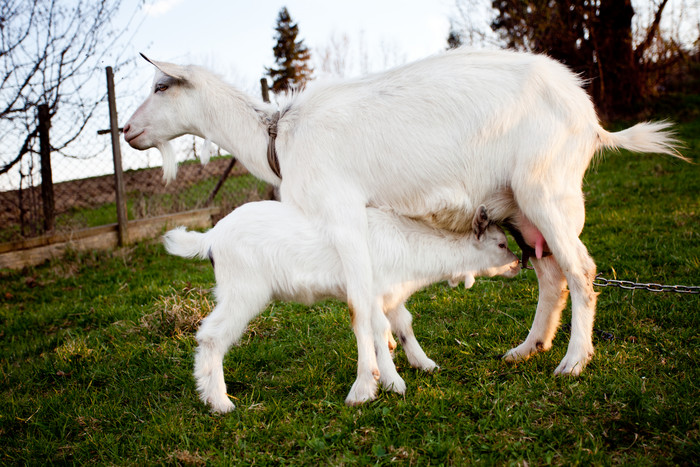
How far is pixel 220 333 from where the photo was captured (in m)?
2.94

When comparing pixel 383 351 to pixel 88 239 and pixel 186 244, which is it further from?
pixel 88 239

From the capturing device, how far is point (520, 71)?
3012mm

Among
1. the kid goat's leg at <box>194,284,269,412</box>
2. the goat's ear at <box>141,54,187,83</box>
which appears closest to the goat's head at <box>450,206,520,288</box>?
the kid goat's leg at <box>194,284,269,412</box>

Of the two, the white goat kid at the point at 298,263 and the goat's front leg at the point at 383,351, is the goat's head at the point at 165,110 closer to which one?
the white goat kid at the point at 298,263

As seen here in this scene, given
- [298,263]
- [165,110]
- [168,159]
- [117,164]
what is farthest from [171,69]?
[117,164]

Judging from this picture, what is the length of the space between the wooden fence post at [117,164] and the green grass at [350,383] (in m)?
1.96

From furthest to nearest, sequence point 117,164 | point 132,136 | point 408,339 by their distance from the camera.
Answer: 1. point 117,164
2. point 132,136
3. point 408,339

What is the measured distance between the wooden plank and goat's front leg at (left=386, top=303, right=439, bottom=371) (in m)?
5.12

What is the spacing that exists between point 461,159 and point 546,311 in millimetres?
1087

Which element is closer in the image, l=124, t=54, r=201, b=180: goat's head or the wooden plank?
l=124, t=54, r=201, b=180: goat's head

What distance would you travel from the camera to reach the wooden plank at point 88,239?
653cm

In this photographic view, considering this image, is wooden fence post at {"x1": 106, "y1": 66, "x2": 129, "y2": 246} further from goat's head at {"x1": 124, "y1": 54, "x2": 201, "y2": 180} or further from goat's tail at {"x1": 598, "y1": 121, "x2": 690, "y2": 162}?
goat's tail at {"x1": 598, "y1": 121, "x2": 690, "y2": 162}

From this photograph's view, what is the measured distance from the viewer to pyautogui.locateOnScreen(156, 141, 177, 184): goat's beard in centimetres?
383

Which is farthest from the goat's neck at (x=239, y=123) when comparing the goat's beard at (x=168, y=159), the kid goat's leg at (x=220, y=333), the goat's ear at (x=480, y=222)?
the goat's ear at (x=480, y=222)
